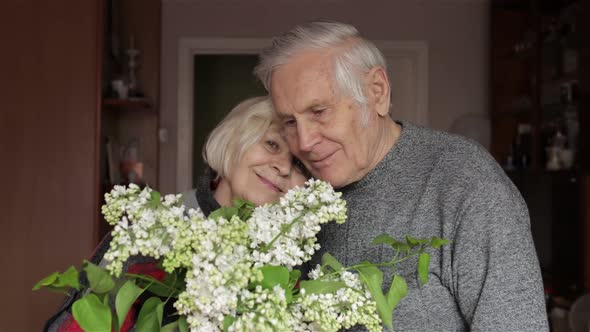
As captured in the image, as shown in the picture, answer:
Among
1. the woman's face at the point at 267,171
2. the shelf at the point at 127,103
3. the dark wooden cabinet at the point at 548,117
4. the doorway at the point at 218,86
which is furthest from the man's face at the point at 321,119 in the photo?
the doorway at the point at 218,86

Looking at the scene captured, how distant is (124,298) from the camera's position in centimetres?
83

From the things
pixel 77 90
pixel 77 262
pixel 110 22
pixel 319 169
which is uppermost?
pixel 110 22

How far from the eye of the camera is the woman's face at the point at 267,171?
5.28ft

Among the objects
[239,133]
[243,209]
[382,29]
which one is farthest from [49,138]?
[382,29]

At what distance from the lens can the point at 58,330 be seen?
1161 mm

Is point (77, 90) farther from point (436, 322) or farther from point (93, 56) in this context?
point (436, 322)

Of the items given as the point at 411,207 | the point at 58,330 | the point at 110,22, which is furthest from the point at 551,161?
the point at 58,330

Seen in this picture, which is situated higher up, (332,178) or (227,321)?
(332,178)

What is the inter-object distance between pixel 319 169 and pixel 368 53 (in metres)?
0.25

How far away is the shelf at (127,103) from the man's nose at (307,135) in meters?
1.92

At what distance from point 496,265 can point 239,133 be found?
0.72 metres

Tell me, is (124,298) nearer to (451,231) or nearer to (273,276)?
(273,276)

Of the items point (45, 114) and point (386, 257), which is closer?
point (386, 257)

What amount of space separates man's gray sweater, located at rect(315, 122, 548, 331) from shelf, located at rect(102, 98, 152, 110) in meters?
1.92
